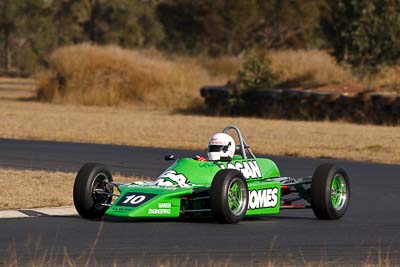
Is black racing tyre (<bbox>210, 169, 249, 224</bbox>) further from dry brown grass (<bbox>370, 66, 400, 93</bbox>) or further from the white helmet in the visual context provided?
dry brown grass (<bbox>370, 66, 400, 93</bbox>)

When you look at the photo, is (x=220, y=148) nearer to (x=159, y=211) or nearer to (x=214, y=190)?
(x=214, y=190)

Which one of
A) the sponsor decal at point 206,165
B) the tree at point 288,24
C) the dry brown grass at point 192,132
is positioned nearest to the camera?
the sponsor decal at point 206,165

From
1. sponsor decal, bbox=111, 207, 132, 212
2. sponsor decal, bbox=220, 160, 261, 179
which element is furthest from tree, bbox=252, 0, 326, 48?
sponsor decal, bbox=111, 207, 132, 212

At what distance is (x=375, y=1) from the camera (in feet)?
138

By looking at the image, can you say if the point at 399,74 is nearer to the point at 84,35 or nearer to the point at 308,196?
the point at 308,196

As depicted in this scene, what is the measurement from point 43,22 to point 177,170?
86590 millimetres

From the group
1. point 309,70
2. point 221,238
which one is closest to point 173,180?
point 221,238

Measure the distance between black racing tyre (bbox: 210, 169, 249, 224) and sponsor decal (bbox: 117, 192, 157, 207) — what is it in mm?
709

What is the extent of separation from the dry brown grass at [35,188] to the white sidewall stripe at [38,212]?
300 millimetres

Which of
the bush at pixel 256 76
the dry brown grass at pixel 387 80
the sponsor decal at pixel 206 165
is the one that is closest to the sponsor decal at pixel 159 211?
the sponsor decal at pixel 206 165

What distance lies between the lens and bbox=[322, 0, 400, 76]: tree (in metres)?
40.9

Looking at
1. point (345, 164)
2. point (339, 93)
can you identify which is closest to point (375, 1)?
point (339, 93)

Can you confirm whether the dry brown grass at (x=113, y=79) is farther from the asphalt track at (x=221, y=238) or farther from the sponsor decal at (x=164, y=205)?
the sponsor decal at (x=164, y=205)

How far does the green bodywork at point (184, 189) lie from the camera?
12953 mm
